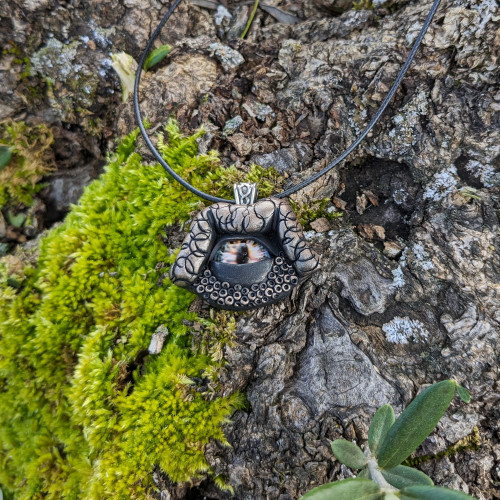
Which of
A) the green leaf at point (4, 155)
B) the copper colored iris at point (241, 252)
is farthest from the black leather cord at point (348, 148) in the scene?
the green leaf at point (4, 155)

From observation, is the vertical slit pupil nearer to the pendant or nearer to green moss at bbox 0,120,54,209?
the pendant

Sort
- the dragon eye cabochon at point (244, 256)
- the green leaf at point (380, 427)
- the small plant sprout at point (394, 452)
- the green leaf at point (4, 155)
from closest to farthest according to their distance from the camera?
the small plant sprout at point (394, 452)
the green leaf at point (380, 427)
the dragon eye cabochon at point (244, 256)
the green leaf at point (4, 155)

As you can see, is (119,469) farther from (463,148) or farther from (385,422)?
(463,148)

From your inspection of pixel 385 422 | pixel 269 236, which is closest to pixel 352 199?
pixel 269 236

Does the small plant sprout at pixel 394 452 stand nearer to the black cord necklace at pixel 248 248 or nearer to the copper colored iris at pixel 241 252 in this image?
the black cord necklace at pixel 248 248

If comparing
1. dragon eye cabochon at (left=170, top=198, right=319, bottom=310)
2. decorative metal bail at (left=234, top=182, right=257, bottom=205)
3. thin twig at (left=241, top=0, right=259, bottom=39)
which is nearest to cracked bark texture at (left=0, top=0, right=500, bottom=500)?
thin twig at (left=241, top=0, right=259, bottom=39)

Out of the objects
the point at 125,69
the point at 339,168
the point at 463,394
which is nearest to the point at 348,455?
the point at 463,394
